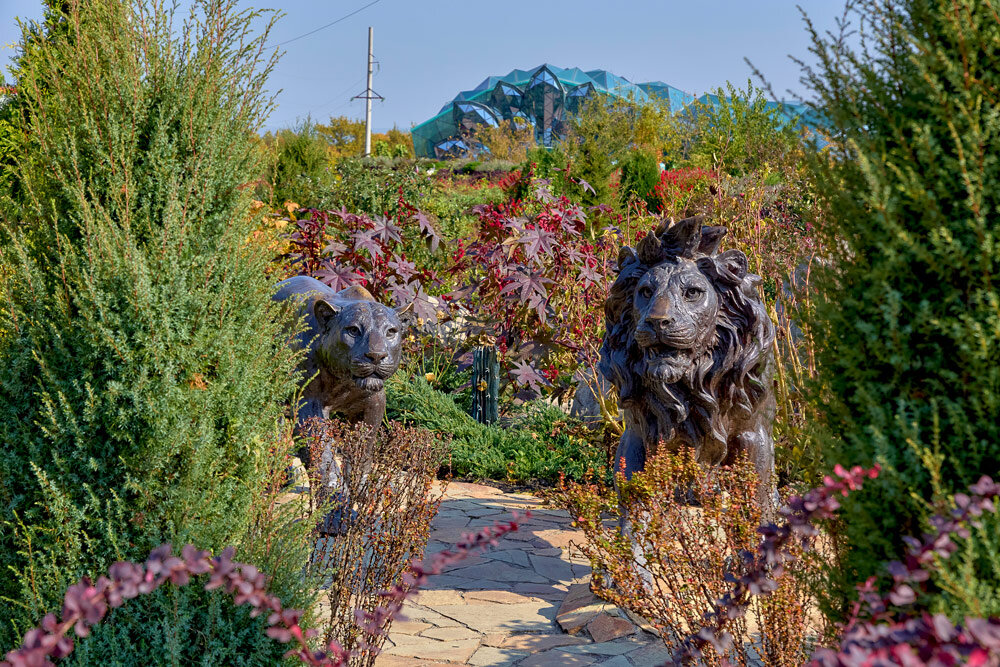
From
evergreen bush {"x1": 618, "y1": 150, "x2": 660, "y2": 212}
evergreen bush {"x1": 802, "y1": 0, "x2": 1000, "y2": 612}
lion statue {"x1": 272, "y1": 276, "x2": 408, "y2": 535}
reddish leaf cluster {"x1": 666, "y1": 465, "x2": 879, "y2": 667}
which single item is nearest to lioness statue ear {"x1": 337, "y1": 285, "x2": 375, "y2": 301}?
lion statue {"x1": 272, "y1": 276, "x2": 408, "y2": 535}

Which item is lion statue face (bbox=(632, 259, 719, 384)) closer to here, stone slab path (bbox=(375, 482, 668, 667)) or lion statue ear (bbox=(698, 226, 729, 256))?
lion statue ear (bbox=(698, 226, 729, 256))

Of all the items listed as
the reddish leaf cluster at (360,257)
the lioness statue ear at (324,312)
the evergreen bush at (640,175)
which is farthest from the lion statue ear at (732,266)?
the evergreen bush at (640,175)

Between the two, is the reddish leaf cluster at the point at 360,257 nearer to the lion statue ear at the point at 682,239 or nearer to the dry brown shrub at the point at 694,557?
the lion statue ear at the point at 682,239

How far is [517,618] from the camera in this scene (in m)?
4.64

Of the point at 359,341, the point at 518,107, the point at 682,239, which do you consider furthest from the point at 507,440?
the point at 518,107

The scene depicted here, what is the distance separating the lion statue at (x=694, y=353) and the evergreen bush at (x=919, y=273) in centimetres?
177

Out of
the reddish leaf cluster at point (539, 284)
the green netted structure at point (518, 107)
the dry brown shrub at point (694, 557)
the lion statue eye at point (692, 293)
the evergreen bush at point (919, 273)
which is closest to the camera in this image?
the evergreen bush at point (919, 273)

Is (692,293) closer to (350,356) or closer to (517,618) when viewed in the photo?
(517,618)

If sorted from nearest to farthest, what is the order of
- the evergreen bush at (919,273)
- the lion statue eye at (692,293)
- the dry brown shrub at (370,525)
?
the evergreen bush at (919,273)
the dry brown shrub at (370,525)
the lion statue eye at (692,293)

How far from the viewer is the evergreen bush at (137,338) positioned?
282 cm

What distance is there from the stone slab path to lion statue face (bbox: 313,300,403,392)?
4.29 feet

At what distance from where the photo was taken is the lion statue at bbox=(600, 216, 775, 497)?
4.13 metres

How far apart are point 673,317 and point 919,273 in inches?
73.5

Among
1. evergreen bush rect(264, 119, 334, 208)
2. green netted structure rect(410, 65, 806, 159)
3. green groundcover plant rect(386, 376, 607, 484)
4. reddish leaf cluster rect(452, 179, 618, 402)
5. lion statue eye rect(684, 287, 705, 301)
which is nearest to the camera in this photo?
lion statue eye rect(684, 287, 705, 301)
